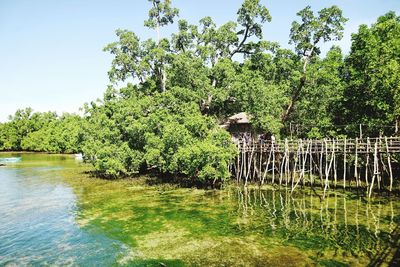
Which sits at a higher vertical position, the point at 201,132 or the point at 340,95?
the point at 340,95

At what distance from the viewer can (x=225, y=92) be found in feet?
92.4

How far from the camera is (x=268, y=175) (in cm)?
2864

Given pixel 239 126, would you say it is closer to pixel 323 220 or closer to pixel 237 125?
pixel 237 125

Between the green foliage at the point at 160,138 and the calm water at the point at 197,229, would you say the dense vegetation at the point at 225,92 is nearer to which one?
the green foliage at the point at 160,138

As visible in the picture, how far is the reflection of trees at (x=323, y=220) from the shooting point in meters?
12.3

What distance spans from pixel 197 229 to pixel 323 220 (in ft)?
20.2

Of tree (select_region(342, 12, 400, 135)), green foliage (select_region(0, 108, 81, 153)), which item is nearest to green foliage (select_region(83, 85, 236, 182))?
tree (select_region(342, 12, 400, 135))

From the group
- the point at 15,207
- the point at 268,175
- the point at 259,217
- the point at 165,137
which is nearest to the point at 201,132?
the point at 165,137

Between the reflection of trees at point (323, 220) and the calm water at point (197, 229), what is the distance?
4 cm

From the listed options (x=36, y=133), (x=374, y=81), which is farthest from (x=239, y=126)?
(x=36, y=133)

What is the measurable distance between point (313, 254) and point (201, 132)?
14.9 m

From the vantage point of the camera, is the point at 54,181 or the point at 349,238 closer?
the point at 349,238

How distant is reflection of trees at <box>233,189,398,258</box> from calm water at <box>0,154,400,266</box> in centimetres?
4

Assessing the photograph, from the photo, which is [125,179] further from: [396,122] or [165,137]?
[396,122]
